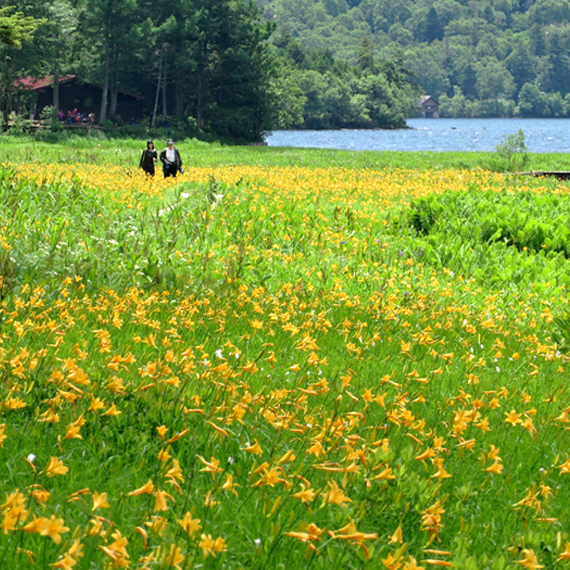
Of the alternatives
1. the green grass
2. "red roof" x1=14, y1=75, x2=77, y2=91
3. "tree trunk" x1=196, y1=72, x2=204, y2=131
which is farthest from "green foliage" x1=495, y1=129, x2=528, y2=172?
"red roof" x1=14, y1=75, x2=77, y2=91

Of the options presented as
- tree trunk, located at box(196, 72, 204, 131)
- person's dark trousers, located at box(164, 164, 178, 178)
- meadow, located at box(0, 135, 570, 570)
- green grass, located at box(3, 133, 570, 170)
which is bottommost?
meadow, located at box(0, 135, 570, 570)

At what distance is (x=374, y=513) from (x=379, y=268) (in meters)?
7.07

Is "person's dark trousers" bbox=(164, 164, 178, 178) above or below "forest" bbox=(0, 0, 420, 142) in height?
below

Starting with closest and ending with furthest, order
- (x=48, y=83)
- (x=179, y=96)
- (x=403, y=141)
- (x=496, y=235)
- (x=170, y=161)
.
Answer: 1. (x=496, y=235)
2. (x=170, y=161)
3. (x=48, y=83)
4. (x=179, y=96)
5. (x=403, y=141)

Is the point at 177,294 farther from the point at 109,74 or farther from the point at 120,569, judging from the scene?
the point at 109,74

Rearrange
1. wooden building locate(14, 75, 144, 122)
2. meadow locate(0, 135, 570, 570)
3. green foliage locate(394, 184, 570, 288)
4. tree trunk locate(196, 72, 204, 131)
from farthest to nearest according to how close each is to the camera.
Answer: wooden building locate(14, 75, 144, 122) → tree trunk locate(196, 72, 204, 131) → green foliage locate(394, 184, 570, 288) → meadow locate(0, 135, 570, 570)

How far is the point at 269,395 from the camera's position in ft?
11.7

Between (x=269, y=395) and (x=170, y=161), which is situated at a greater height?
(x=170, y=161)

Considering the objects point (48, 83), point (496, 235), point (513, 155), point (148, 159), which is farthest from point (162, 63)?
point (496, 235)

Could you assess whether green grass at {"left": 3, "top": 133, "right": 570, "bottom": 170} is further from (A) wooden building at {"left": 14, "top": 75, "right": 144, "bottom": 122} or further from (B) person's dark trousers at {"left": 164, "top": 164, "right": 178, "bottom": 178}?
(A) wooden building at {"left": 14, "top": 75, "right": 144, "bottom": 122}

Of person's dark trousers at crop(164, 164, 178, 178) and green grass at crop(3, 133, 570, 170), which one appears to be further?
green grass at crop(3, 133, 570, 170)

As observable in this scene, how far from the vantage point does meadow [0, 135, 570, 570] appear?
2.41 metres

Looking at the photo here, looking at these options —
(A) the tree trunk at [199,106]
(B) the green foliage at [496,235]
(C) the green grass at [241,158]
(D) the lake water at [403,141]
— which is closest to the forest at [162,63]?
(A) the tree trunk at [199,106]

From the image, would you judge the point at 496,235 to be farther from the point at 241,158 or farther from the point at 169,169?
the point at 241,158
